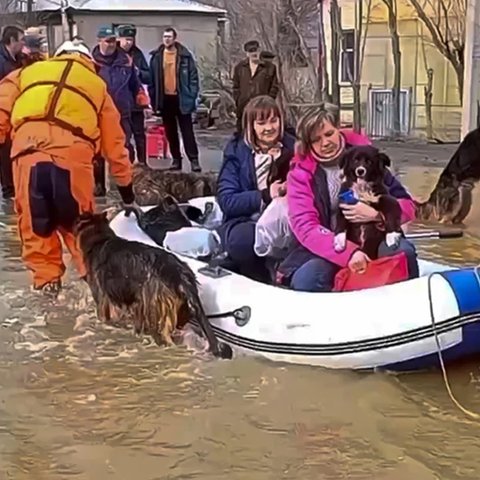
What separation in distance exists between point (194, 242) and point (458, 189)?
422cm

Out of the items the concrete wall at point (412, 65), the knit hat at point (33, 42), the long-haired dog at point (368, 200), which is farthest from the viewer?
the concrete wall at point (412, 65)

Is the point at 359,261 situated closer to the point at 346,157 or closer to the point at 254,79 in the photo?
the point at 346,157

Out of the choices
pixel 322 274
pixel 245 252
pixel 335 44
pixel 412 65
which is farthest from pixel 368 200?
pixel 412 65

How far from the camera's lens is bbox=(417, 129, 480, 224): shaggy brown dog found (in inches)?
430

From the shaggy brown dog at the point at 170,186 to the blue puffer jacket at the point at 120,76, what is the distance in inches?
92.3

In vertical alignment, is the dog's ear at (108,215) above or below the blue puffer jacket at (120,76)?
below

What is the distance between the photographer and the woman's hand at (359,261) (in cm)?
609

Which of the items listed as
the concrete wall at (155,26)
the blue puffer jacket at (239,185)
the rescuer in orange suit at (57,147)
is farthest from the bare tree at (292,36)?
the blue puffer jacket at (239,185)

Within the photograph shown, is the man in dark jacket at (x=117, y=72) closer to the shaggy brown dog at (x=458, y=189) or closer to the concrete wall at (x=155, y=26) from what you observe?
the shaggy brown dog at (x=458, y=189)

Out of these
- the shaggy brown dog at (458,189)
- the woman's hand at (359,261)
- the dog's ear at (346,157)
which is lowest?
the shaggy brown dog at (458,189)

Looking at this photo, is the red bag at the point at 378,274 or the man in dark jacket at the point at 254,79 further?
the man in dark jacket at the point at 254,79

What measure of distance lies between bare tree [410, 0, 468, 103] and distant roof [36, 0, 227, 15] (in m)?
10.5

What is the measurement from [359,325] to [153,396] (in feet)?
3.51

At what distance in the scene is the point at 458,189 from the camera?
35.8 ft
